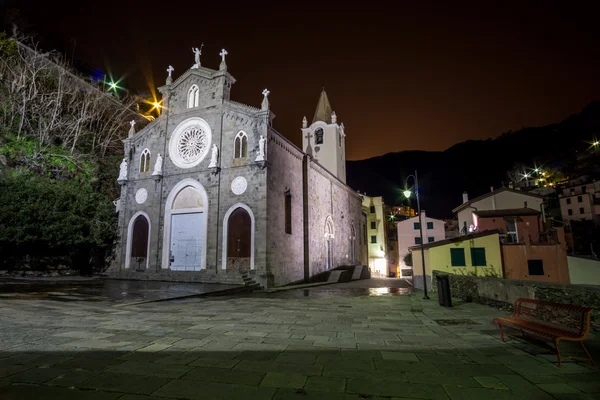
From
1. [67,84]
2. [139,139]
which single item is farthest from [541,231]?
[67,84]

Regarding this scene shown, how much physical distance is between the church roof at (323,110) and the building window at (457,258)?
24.6m

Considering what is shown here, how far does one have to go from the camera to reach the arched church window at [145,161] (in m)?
26.3

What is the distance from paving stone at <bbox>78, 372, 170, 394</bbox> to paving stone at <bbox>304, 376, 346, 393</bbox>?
172 cm

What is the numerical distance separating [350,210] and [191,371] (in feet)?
121

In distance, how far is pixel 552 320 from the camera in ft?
20.9

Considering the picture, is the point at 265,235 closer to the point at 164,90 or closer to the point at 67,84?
the point at 164,90

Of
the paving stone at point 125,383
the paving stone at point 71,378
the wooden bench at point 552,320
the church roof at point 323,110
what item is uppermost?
the church roof at point 323,110

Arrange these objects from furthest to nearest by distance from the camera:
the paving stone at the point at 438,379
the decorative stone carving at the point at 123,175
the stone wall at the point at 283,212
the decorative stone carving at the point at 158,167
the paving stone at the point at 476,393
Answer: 1. the decorative stone carving at the point at 123,175
2. the decorative stone carving at the point at 158,167
3. the stone wall at the point at 283,212
4. the paving stone at the point at 438,379
5. the paving stone at the point at 476,393

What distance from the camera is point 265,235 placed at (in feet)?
68.4

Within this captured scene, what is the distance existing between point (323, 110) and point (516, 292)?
118 ft

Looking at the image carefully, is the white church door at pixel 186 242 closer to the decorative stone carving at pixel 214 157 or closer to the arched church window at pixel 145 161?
the decorative stone carving at pixel 214 157

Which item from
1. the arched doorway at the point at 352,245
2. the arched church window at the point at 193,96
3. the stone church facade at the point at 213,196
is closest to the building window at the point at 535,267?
the stone church facade at the point at 213,196

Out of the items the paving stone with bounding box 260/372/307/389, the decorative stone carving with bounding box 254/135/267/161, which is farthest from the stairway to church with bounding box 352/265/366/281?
the paving stone with bounding box 260/372/307/389

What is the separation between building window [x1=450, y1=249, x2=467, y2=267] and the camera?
21312 millimetres
